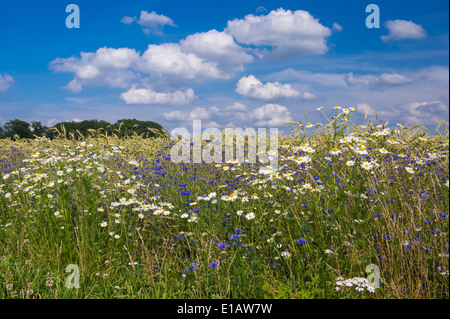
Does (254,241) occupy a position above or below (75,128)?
below

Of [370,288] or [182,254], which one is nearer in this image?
[370,288]

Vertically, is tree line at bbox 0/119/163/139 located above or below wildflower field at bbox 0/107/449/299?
above

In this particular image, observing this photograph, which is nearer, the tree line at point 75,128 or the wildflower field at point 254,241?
the wildflower field at point 254,241

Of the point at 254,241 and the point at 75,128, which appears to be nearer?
the point at 254,241

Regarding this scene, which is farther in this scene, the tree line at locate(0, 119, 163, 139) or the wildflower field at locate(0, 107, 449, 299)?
the tree line at locate(0, 119, 163, 139)

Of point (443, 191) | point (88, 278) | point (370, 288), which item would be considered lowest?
point (88, 278)

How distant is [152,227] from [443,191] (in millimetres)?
3532

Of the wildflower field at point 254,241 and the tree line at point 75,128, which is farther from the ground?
the tree line at point 75,128
